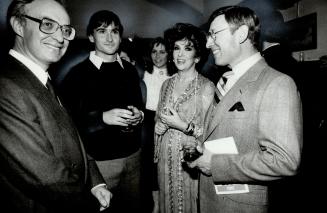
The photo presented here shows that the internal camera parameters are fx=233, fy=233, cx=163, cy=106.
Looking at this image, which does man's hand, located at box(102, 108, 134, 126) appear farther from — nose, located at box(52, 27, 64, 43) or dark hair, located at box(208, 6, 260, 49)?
dark hair, located at box(208, 6, 260, 49)

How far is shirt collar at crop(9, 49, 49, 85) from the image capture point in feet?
4.42

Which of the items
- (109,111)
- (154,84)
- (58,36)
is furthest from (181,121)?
(154,84)

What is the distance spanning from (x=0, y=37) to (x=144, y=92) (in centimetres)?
224

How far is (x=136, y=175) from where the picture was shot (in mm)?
2629

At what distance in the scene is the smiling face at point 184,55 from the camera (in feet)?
8.70

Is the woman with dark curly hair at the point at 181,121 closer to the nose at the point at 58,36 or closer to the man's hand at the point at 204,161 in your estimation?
the man's hand at the point at 204,161

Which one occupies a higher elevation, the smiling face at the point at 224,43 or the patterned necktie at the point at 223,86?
the smiling face at the point at 224,43

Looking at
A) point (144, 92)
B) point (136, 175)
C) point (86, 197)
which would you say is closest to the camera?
point (86, 197)

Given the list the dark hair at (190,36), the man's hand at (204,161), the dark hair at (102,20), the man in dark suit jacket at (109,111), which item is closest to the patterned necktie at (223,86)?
the man's hand at (204,161)

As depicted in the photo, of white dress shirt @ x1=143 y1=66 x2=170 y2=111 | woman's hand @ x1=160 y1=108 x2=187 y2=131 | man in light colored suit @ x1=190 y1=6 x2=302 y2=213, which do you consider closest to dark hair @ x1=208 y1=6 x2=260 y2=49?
man in light colored suit @ x1=190 y1=6 x2=302 y2=213

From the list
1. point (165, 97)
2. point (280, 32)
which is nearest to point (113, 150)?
point (165, 97)

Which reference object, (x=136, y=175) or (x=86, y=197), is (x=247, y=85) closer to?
(x=86, y=197)

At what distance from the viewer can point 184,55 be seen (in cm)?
266

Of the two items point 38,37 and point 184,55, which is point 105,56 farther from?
point 38,37
